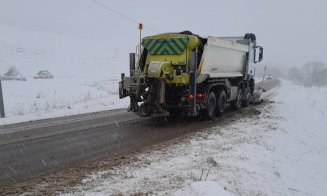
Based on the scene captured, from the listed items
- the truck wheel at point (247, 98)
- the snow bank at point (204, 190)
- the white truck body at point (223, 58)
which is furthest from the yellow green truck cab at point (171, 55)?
the truck wheel at point (247, 98)

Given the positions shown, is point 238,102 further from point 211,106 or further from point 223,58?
point 211,106

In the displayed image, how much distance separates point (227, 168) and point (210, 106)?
205 inches

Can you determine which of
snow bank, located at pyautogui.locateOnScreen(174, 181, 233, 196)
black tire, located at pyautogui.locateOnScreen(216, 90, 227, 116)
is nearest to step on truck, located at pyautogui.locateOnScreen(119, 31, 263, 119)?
black tire, located at pyautogui.locateOnScreen(216, 90, 227, 116)

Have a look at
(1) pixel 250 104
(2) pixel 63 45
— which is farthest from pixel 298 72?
(1) pixel 250 104

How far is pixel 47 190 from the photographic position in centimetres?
421

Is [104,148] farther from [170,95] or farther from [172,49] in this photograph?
[172,49]

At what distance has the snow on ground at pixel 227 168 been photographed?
4.33m

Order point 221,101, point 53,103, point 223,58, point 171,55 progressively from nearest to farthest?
point 171,55 < point 223,58 < point 221,101 < point 53,103

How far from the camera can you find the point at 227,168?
204 inches

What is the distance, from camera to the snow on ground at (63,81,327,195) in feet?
14.2

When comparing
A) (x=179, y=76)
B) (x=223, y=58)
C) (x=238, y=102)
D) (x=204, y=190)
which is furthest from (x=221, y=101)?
(x=204, y=190)

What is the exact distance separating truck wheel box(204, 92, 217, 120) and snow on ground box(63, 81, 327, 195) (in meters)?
1.57

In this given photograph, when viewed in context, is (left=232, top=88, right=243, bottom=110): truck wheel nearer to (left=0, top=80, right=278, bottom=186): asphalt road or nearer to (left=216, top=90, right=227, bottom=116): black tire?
(left=216, top=90, right=227, bottom=116): black tire

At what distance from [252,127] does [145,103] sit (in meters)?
3.40
